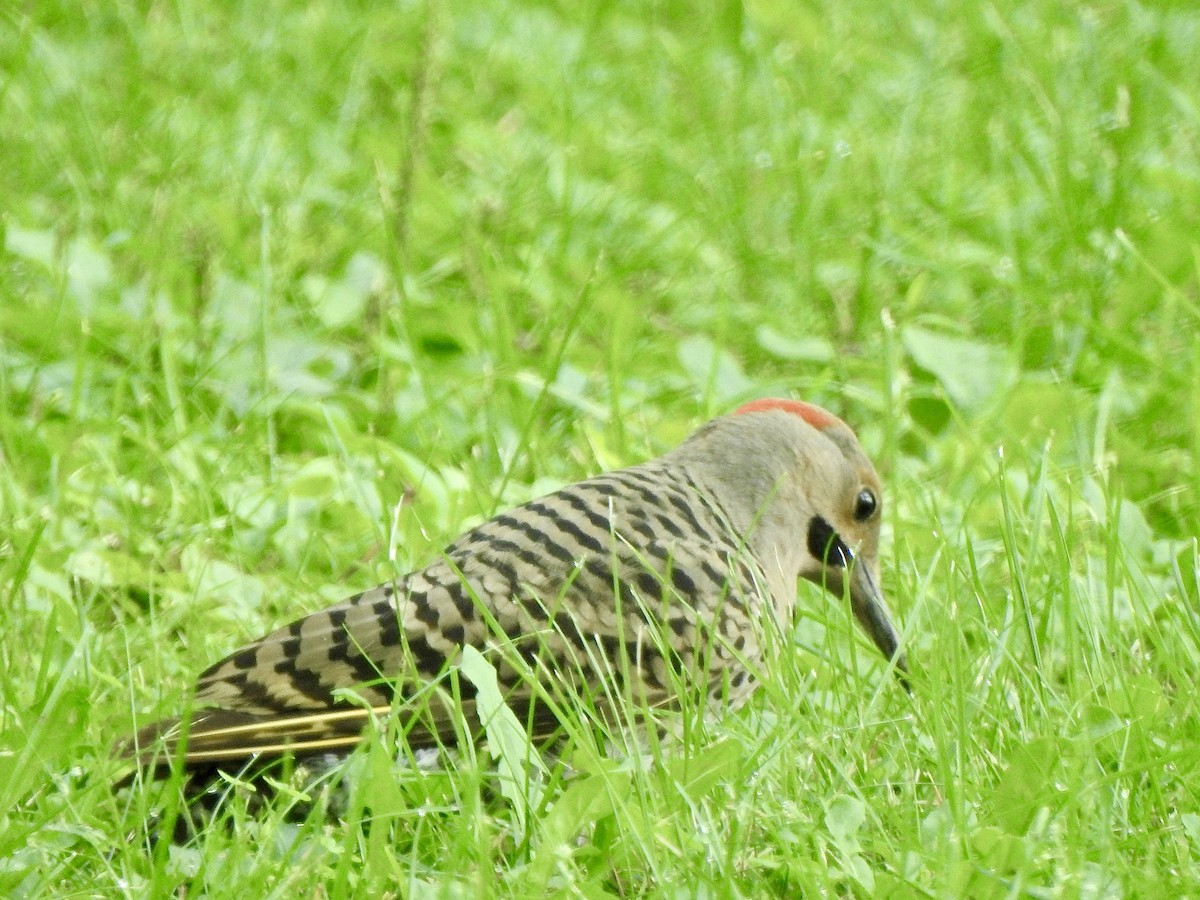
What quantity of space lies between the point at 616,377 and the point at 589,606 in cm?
142

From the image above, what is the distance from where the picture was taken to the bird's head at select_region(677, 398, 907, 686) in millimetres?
3818

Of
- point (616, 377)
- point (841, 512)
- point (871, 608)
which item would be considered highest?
point (616, 377)

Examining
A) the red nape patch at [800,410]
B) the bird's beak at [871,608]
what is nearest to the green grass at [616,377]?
the bird's beak at [871,608]

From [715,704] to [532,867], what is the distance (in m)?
0.85

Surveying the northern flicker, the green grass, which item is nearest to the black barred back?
the northern flicker

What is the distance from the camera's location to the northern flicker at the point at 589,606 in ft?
10.0

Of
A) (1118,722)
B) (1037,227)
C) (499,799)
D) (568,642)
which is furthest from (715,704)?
(1037,227)

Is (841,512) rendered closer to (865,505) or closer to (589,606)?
(865,505)

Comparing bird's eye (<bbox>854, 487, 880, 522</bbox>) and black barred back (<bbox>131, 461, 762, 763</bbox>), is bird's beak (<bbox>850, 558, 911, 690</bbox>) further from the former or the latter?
black barred back (<bbox>131, 461, 762, 763</bbox>)

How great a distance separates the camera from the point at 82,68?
259 inches

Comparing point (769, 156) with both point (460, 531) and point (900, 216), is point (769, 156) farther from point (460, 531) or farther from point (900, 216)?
point (460, 531)

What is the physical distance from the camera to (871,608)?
375 cm

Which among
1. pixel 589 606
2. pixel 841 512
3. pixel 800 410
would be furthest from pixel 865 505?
pixel 589 606

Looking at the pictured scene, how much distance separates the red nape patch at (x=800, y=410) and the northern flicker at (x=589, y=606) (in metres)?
0.06
